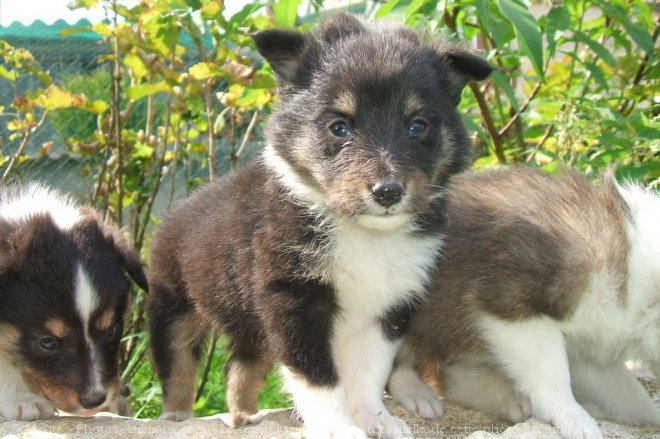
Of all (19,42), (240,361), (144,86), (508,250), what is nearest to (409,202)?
(508,250)

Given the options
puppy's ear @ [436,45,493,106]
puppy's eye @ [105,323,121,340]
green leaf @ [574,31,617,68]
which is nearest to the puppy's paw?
puppy's eye @ [105,323,121,340]

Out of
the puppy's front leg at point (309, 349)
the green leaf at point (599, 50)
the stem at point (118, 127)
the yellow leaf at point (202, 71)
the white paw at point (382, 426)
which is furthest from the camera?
the stem at point (118, 127)

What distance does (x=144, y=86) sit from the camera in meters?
5.00

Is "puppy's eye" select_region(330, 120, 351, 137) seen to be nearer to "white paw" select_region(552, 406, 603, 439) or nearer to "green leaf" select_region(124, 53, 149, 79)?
"white paw" select_region(552, 406, 603, 439)

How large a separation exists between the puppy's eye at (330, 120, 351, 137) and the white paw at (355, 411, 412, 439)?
124cm

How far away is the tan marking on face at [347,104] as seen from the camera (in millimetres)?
3525

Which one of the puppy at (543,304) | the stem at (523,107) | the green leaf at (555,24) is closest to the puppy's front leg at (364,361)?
the puppy at (543,304)

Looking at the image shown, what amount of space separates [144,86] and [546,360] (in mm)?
Answer: 2732

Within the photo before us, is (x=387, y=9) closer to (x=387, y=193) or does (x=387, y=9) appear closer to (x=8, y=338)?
(x=387, y=193)

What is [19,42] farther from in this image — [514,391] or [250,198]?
[514,391]

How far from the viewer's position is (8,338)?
12.9 ft

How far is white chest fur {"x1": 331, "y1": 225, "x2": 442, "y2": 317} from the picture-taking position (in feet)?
12.1

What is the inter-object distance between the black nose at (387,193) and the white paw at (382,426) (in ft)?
3.33

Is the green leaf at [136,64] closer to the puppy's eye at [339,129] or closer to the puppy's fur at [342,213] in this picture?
the puppy's fur at [342,213]
